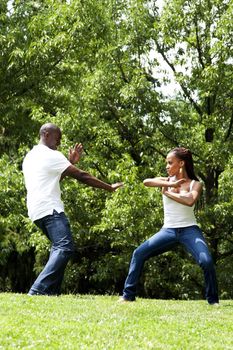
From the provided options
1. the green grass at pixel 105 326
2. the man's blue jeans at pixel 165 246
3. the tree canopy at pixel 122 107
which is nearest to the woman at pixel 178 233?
the man's blue jeans at pixel 165 246

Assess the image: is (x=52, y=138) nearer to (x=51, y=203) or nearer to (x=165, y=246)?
(x=51, y=203)

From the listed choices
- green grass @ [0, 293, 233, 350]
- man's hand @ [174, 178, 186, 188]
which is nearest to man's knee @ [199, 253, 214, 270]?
green grass @ [0, 293, 233, 350]

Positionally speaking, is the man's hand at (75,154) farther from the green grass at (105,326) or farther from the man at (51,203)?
the green grass at (105,326)

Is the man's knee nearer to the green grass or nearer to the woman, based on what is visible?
the woman

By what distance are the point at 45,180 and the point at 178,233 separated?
72.5 inches

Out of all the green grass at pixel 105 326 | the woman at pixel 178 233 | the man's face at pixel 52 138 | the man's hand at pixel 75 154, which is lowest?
the green grass at pixel 105 326

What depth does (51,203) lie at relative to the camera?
278 inches

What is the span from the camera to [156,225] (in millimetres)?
17641

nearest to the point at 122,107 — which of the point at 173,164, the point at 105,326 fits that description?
the point at 173,164

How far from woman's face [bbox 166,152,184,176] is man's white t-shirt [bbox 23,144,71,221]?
1.42 meters

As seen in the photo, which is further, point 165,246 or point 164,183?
point 165,246

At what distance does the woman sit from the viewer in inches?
295

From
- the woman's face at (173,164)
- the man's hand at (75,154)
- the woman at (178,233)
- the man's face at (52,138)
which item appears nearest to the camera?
the man's face at (52,138)

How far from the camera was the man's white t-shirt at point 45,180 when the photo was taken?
7.05 meters
